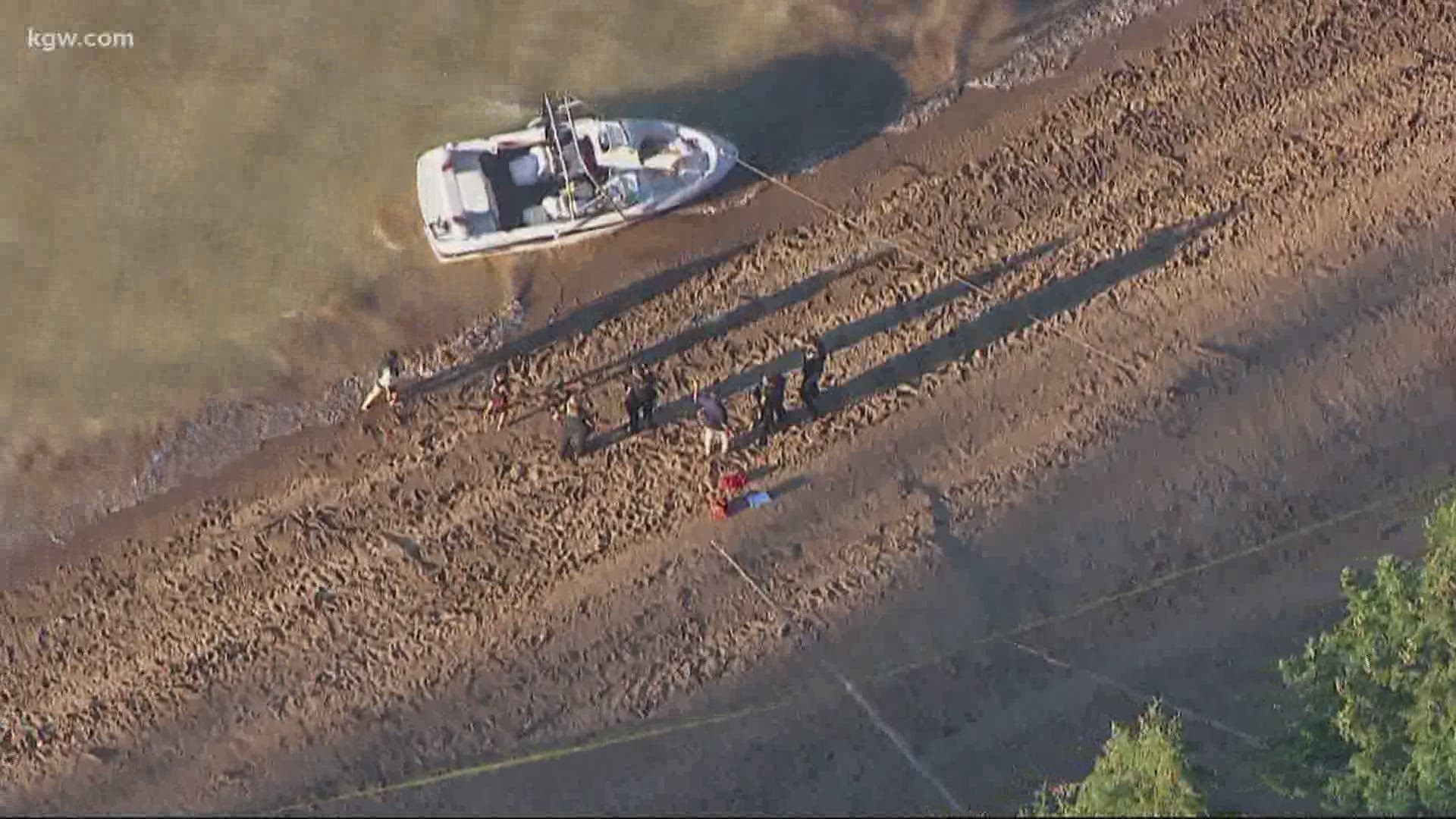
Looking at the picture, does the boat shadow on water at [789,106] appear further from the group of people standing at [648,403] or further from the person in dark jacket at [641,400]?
the person in dark jacket at [641,400]

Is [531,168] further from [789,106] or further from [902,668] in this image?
[902,668]

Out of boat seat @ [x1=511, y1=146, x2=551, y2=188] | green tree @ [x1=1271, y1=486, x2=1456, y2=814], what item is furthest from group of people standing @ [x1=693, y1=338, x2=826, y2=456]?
green tree @ [x1=1271, y1=486, x2=1456, y2=814]

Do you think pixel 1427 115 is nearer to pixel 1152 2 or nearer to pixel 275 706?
pixel 1152 2

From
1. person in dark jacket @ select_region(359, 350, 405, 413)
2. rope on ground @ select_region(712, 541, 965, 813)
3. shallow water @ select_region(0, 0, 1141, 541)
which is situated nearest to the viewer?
rope on ground @ select_region(712, 541, 965, 813)

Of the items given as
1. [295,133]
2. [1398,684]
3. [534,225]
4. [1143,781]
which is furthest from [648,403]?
[1398,684]

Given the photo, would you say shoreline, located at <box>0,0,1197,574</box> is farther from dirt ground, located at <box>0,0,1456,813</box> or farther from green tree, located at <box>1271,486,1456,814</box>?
green tree, located at <box>1271,486,1456,814</box>

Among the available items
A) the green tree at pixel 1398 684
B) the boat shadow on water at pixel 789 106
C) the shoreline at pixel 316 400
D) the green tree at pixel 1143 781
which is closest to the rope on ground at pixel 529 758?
the green tree at pixel 1143 781
